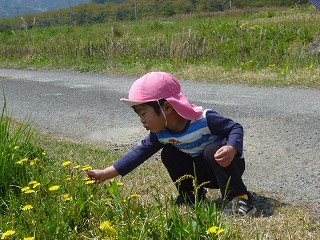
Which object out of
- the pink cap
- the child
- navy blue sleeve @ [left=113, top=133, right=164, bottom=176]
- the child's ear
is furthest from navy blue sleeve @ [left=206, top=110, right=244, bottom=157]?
navy blue sleeve @ [left=113, top=133, right=164, bottom=176]

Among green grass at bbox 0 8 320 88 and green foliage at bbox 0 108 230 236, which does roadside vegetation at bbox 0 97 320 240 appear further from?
green grass at bbox 0 8 320 88

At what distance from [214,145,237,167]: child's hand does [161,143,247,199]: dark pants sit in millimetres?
146

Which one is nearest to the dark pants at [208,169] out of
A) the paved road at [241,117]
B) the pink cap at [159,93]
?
the pink cap at [159,93]

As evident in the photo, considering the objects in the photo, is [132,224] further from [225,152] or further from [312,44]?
[312,44]

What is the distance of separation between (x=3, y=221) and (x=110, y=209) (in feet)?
2.03

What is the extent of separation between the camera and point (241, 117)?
6664 mm

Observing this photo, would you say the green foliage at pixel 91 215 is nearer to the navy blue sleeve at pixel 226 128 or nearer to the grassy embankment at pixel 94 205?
the grassy embankment at pixel 94 205

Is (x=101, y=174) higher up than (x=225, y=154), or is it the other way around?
(x=225, y=154)

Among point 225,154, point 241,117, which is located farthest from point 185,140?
point 241,117

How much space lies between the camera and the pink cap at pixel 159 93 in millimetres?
3299

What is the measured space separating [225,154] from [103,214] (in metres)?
0.74

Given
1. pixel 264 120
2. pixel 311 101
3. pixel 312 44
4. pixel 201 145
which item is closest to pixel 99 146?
pixel 264 120

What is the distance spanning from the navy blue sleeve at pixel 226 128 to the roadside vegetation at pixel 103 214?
1.31ft

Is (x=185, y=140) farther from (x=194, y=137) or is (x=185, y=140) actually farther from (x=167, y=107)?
(x=167, y=107)
